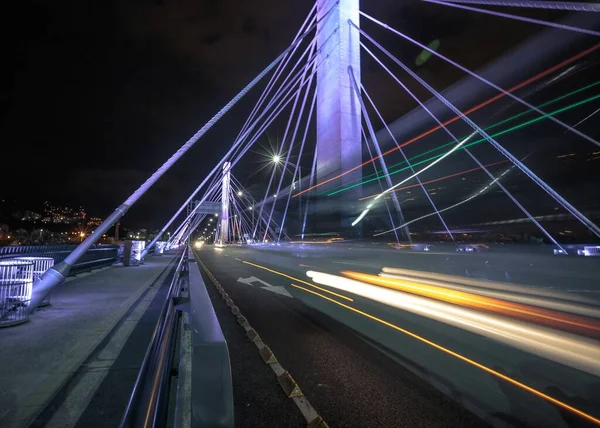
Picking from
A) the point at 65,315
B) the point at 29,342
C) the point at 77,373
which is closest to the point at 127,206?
the point at 65,315

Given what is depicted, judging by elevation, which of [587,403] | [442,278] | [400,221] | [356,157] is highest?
[356,157]

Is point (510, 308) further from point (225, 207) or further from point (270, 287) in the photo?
point (225, 207)

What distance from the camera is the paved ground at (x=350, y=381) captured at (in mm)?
3439

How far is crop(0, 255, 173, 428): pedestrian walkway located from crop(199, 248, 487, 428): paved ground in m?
2.03

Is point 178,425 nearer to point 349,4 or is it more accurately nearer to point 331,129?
point 331,129

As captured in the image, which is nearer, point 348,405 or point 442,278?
point 348,405

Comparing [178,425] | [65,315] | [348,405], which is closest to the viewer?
[178,425]

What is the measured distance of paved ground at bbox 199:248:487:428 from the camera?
344cm

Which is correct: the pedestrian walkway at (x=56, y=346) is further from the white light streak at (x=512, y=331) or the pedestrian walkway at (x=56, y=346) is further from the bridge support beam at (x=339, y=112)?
the bridge support beam at (x=339, y=112)

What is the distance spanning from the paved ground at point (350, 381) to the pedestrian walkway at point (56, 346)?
2.03 metres

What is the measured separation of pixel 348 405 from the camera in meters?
3.69

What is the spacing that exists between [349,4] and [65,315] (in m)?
21.6

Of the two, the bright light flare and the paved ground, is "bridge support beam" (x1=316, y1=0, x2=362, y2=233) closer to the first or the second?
the bright light flare

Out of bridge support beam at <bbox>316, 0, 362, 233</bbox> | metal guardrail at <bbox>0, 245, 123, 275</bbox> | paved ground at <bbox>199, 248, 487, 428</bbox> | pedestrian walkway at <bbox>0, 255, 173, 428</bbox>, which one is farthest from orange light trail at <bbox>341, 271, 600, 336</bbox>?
metal guardrail at <bbox>0, 245, 123, 275</bbox>
